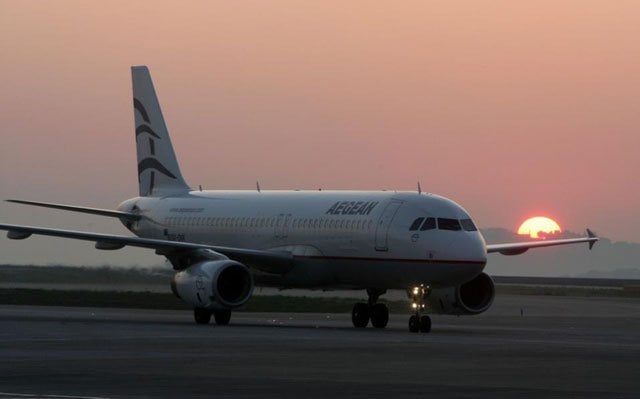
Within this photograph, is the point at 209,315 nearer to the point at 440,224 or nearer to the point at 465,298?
the point at 440,224

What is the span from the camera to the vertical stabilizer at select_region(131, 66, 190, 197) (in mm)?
53000

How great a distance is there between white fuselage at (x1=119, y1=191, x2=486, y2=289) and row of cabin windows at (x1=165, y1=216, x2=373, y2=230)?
0.09 feet

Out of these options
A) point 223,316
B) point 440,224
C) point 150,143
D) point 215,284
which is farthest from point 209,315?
point 150,143

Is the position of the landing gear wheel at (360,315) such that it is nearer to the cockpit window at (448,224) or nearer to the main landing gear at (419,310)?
the main landing gear at (419,310)

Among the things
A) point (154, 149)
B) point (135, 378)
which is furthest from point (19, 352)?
point (154, 149)

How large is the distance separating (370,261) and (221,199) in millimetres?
9454

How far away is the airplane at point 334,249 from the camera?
38.9 m

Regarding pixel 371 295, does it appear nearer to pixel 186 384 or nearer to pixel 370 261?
pixel 370 261

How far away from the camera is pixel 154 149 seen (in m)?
53.7

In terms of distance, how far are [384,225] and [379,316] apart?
261 centimetres

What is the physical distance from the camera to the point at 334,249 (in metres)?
41.6

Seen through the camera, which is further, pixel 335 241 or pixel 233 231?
pixel 233 231

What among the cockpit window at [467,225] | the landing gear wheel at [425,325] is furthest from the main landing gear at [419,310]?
the cockpit window at [467,225]

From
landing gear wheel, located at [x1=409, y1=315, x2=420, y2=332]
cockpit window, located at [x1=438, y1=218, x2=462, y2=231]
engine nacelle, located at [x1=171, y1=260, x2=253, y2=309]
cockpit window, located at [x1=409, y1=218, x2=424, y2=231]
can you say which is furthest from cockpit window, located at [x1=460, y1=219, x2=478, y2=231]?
engine nacelle, located at [x1=171, y1=260, x2=253, y2=309]
